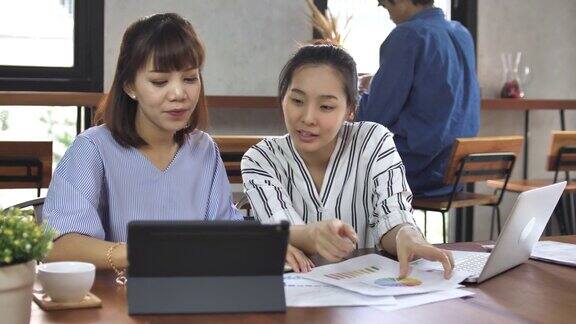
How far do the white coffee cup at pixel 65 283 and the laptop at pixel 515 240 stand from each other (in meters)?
0.69

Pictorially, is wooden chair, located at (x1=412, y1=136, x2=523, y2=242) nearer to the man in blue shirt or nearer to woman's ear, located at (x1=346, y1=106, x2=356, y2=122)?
the man in blue shirt

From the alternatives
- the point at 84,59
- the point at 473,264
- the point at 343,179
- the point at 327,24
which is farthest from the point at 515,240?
the point at 84,59

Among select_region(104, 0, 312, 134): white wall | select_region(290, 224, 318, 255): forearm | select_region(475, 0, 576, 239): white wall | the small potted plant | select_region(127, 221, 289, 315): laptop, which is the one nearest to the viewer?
the small potted plant

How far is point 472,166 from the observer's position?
379 centimetres

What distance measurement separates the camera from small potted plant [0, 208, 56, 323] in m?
1.17

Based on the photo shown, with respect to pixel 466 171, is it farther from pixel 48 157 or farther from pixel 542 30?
pixel 542 30

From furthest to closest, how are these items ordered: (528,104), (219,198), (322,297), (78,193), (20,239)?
(528,104) < (219,198) < (78,193) < (322,297) < (20,239)

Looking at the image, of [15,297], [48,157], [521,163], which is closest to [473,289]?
[15,297]

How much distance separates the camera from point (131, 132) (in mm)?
2057

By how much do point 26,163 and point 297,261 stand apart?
1.97 meters

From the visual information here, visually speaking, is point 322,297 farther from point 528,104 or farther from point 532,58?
point 532,58

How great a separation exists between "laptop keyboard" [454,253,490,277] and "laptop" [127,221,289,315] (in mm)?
484

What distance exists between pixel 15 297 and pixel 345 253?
2.36 feet

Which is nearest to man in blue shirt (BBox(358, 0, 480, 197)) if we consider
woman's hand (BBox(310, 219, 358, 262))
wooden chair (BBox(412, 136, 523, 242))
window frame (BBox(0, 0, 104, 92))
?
wooden chair (BBox(412, 136, 523, 242))
